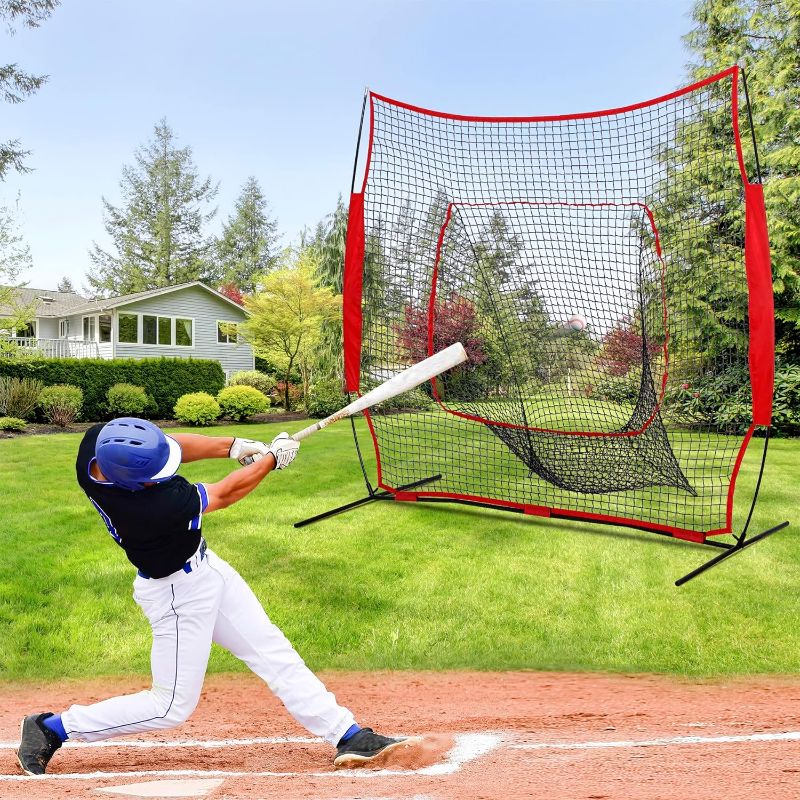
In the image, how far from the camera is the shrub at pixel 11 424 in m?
16.1

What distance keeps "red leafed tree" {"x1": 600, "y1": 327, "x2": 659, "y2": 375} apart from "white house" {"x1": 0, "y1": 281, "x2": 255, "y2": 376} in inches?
818

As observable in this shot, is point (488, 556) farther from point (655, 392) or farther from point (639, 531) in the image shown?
point (655, 392)

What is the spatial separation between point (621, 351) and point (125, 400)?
1531cm

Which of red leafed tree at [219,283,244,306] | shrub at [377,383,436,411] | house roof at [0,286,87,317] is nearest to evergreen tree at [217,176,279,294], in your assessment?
red leafed tree at [219,283,244,306]

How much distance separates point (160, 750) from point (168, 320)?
2623 centimetres

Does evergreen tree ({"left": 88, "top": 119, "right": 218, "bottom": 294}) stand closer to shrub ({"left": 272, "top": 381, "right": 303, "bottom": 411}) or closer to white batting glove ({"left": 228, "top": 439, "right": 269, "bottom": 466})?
shrub ({"left": 272, "top": 381, "right": 303, "bottom": 411})

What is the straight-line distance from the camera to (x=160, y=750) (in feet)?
12.1

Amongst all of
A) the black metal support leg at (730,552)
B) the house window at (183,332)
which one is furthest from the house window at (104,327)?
the black metal support leg at (730,552)

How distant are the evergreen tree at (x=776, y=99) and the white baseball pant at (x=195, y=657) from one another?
15.4 m

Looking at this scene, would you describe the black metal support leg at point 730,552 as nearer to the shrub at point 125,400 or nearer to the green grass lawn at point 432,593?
the green grass lawn at point 432,593

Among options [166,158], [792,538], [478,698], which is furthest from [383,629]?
[166,158]

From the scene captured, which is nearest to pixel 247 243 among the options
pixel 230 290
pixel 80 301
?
pixel 230 290

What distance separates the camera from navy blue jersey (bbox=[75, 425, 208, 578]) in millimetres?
3027

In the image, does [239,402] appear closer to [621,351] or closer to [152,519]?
[621,351]
